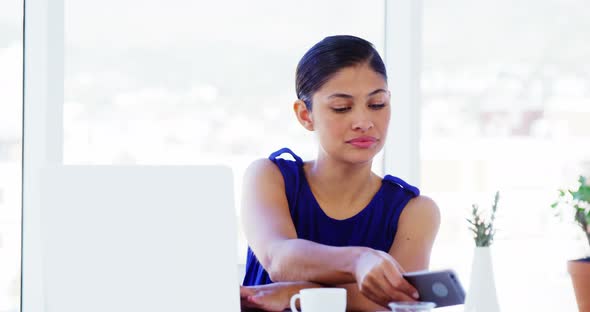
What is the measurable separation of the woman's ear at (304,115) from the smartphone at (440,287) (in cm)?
85

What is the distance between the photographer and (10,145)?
9.01 ft

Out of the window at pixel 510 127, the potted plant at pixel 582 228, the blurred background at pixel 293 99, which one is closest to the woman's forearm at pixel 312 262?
the potted plant at pixel 582 228

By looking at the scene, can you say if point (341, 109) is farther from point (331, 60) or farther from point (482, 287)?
point (482, 287)

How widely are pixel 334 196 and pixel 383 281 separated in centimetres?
81

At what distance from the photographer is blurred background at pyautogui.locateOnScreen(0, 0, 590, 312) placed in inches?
113

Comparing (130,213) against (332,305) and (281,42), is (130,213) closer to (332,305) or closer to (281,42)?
(332,305)

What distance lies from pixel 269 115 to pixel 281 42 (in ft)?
0.98

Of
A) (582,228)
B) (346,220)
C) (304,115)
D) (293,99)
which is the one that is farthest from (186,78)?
(582,228)

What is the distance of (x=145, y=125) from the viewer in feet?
9.81

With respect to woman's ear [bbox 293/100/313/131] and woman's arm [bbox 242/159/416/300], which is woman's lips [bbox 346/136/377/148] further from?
woman's arm [bbox 242/159/416/300]

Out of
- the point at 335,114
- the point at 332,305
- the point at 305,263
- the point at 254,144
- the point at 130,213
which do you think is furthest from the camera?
the point at 254,144

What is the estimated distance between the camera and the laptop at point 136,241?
123 cm

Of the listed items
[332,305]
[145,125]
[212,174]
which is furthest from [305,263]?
[145,125]

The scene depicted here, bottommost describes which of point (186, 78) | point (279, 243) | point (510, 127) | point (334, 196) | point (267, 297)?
point (267, 297)
